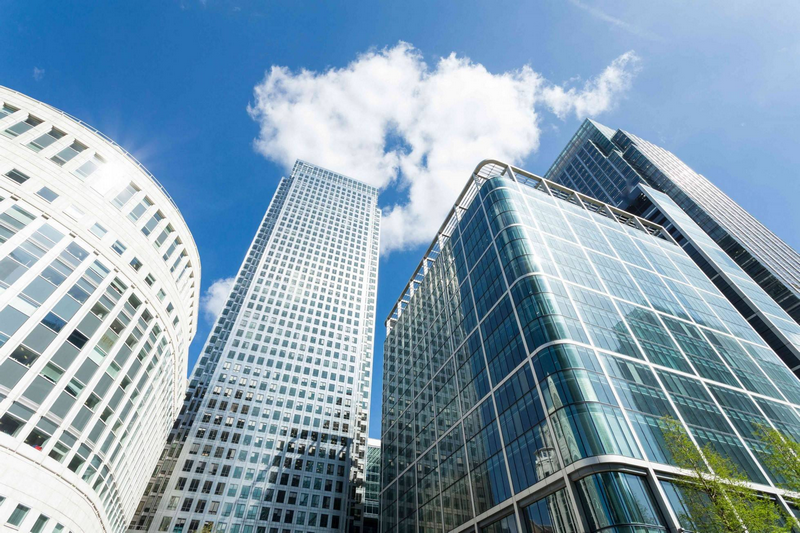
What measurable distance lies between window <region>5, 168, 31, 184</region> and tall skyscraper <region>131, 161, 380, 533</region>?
64.7 m

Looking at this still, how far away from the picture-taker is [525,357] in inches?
1628

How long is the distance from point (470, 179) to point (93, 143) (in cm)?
5379

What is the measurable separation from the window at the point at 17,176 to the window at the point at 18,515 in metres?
21.0

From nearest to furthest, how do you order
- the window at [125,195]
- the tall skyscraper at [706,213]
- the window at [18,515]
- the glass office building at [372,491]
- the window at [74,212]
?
Result: the window at [18,515] < the window at [74,212] < the window at [125,195] < the tall skyscraper at [706,213] < the glass office building at [372,491]

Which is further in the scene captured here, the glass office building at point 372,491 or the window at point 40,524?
the glass office building at point 372,491

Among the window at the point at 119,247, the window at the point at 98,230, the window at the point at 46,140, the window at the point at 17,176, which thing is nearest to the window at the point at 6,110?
the window at the point at 46,140

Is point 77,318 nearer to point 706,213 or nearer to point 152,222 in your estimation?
point 152,222

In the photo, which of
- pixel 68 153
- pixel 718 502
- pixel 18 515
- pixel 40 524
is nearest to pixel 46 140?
pixel 68 153

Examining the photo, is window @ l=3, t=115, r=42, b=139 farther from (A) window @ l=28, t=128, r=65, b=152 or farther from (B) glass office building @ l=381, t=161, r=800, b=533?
(B) glass office building @ l=381, t=161, r=800, b=533

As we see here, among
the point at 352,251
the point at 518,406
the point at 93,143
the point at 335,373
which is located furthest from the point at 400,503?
the point at 352,251

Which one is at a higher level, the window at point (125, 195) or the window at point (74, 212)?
the window at point (125, 195)

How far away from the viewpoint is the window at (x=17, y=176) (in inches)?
1142

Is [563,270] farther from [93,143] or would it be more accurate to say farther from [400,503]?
[93,143]

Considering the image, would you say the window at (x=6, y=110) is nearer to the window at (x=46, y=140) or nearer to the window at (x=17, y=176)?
the window at (x=46, y=140)
